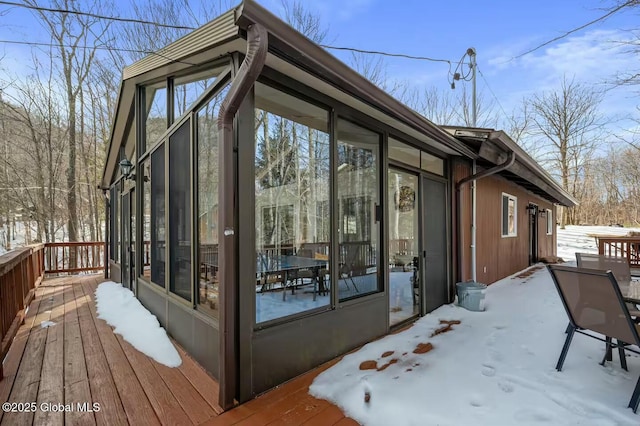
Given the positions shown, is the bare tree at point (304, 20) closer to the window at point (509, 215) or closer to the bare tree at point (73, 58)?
the bare tree at point (73, 58)

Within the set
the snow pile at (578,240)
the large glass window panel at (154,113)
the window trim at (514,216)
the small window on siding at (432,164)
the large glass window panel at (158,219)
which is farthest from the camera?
the snow pile at (578,240)

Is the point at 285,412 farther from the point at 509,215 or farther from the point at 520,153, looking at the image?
the point at 509,215

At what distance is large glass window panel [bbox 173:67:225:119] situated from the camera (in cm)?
288

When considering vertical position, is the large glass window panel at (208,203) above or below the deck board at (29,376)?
above

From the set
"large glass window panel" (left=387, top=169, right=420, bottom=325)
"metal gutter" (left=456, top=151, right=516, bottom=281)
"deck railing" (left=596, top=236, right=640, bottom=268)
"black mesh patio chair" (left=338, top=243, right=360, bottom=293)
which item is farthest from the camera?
"deck railing" (left=596, top=236, right=640, bottom=268)

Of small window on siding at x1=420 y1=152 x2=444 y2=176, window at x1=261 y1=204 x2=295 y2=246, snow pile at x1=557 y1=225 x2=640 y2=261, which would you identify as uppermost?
small window on siding at x1=420 y1=152 x2=444 y2=176

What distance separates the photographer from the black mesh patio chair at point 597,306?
2262 mm

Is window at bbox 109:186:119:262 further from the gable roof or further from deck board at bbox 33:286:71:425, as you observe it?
the gable roof

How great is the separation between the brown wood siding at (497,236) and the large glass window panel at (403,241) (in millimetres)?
1923

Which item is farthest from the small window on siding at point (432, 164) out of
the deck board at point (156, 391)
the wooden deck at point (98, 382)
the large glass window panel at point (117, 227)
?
the large glass window panel at point (117, 227)

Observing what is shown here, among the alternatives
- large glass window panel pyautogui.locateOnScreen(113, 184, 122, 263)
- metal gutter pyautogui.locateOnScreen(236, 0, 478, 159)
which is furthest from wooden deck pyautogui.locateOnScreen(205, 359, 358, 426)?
large glass window panel pyautogui.locateOnScreen(113, 184, 122, 263)

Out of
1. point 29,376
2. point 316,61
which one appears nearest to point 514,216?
point 316,61

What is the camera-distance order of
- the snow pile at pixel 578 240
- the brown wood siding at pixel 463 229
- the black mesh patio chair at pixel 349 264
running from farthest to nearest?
the snow pile at pixel 578 240
the brown wood siding at pixel 463 229
the black mesh patio chair at pixel 349 264

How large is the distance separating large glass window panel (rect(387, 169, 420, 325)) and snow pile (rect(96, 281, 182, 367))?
264 centimetres
